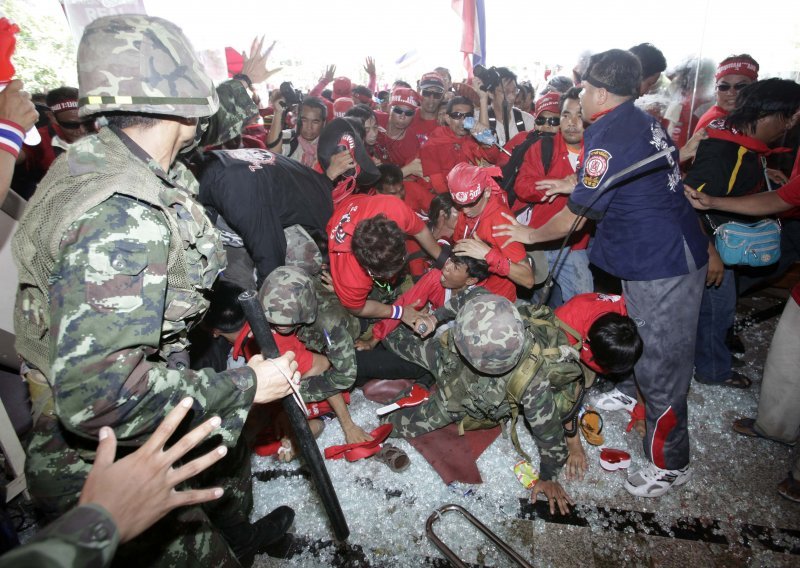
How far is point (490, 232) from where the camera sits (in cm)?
295

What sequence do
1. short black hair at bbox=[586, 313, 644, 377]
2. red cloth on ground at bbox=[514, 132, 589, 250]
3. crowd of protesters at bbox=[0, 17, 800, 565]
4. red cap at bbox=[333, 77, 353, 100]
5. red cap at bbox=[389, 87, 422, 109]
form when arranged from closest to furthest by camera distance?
crowd of protesters at bbox=[0, 17, 800, 565]
short black hair at bbox=[586, 313, 644, 377]
red cloth on ground at bbox=[514, 132, 589, 250]
red cap at bbox=[389, 87, 422, 109]
red cap at bbox=[333, 77, 353, 100]

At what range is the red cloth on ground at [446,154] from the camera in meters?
4.27

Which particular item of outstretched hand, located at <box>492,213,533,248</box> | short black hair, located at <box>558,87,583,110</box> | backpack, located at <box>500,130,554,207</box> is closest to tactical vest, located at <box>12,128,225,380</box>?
outstretched hand, located at <box>492,213,533,248</box>

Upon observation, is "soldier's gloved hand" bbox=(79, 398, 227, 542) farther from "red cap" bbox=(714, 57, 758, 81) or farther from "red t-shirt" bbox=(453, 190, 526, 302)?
"red cap" bbox=(714, 57, 758, 81)

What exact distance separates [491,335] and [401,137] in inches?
142

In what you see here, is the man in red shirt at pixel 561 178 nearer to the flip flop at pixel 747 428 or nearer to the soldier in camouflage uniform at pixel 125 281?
the flip flop at pixel 747 428

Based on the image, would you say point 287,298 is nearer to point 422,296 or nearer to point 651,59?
point 422,296

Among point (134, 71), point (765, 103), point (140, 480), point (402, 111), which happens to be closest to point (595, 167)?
point (765, 103)

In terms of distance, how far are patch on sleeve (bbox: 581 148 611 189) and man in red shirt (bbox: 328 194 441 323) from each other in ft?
3.76

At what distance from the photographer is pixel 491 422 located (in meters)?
2.86

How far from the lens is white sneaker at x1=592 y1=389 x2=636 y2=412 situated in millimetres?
3055

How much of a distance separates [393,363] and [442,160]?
234 cm

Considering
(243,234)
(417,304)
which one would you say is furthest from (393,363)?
(243,234)

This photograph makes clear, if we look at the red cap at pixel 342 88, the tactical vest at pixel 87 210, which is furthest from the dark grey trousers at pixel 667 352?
the red cap at pixel 342 88
